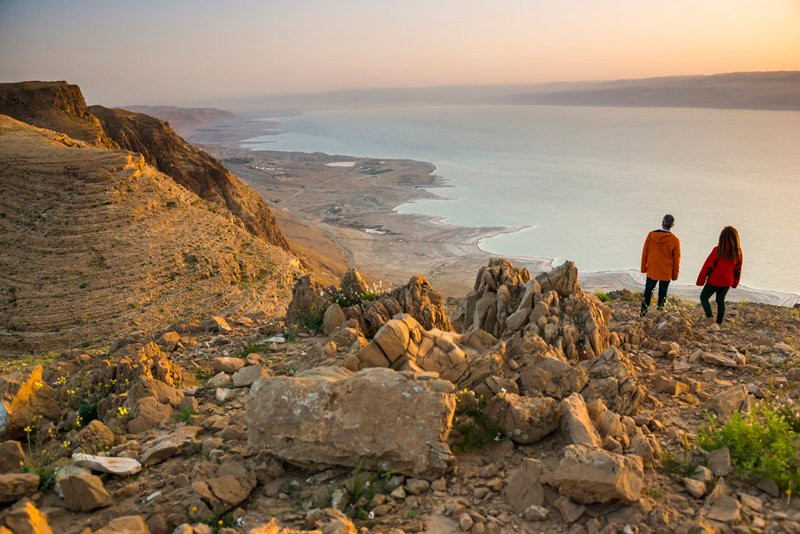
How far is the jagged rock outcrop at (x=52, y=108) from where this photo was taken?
44.7 meters

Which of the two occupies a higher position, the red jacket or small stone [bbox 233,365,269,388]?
the red jacket

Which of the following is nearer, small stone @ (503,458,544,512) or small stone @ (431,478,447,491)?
small stone @ (503,458,544,512)

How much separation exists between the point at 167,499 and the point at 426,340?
328 centimetres

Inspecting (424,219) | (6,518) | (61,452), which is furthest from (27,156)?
(424,219)

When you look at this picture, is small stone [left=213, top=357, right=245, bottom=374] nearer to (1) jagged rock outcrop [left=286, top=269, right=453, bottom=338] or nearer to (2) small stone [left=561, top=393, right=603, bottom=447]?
(1) jagged rock outcrop [left=286, top=269, right=453, bottom=338]

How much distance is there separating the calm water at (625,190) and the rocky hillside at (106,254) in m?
25.7

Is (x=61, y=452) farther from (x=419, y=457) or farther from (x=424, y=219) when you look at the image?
(x=424, y=219)

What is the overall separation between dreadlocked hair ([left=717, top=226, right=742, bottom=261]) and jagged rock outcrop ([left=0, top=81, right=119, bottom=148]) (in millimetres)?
44290

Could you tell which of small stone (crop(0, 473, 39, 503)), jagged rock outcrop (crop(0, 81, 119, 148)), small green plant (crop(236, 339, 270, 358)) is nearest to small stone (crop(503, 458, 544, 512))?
small stone (crop(0, 473, 39, 503))

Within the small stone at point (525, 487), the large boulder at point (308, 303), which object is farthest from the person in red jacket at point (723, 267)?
the small stone at point (525, 487)

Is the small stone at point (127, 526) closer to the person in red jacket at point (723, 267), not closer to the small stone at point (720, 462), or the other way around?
the small stone at point (720, 462)

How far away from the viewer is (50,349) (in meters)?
21.0

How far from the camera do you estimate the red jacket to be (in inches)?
415

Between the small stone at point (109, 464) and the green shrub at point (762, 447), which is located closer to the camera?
the green shrub at point (762, 447)
